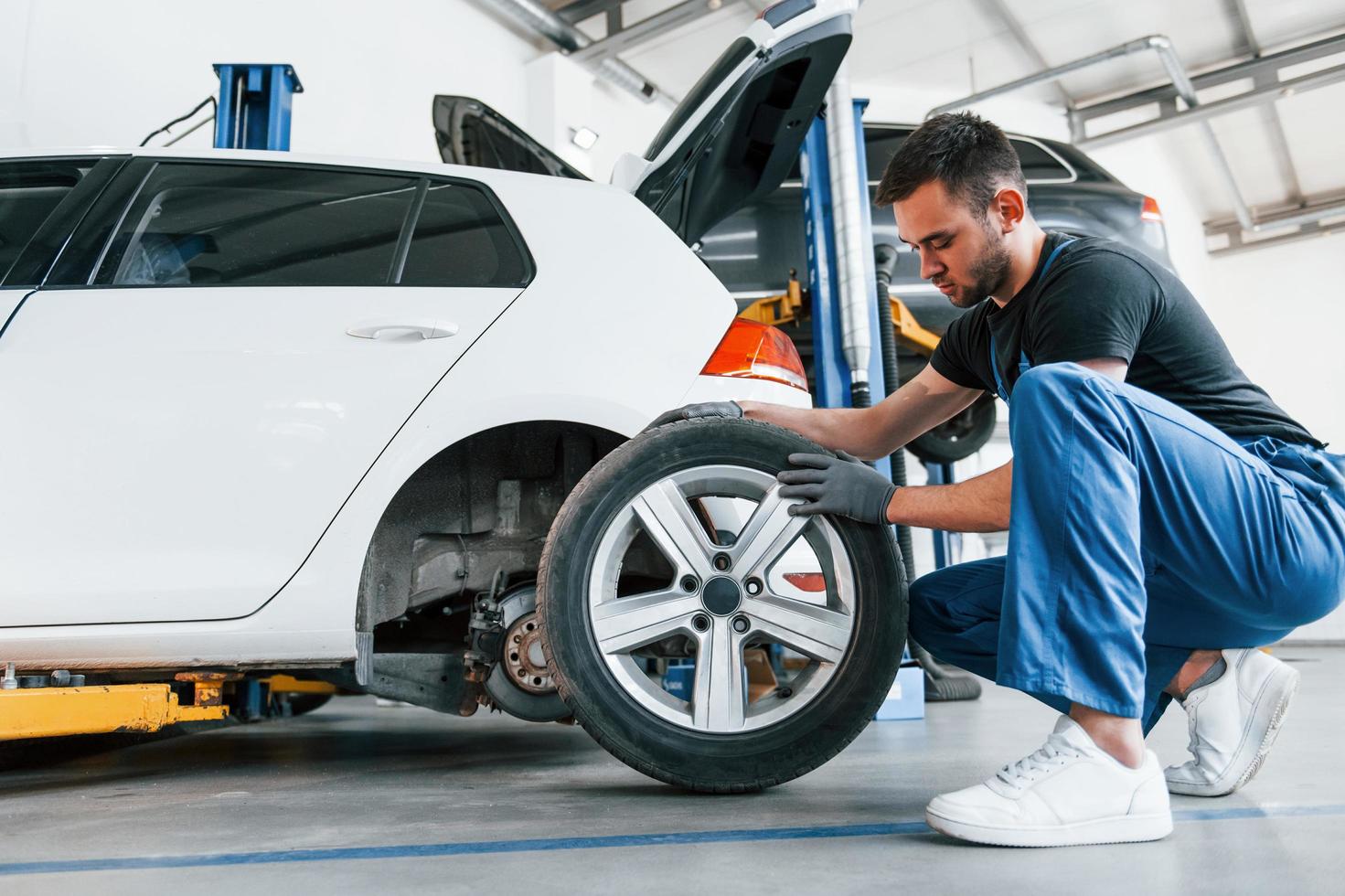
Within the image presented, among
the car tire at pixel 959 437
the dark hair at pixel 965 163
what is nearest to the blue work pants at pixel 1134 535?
the dark hair at pixel 965 163

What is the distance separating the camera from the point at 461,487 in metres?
2.10

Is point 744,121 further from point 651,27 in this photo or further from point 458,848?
point 651,27

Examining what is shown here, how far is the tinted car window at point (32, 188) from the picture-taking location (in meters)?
2.08

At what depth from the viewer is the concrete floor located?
1.11 m

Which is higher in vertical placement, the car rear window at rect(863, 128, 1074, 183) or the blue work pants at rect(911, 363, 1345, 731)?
the car rear window at rect(863, 128, 1074, 183)

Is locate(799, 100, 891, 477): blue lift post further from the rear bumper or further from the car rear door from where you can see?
the car rear door

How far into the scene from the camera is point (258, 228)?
6.71ft

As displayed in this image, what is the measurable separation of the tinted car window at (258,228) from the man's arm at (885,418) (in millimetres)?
932

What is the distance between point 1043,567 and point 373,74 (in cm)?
579

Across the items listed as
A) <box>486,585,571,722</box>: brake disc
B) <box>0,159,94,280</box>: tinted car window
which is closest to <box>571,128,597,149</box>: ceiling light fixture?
<box>0,159,94,280</box>: tinted car window

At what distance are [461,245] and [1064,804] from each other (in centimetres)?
154

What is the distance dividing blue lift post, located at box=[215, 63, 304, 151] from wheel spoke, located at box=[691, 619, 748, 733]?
3.05m

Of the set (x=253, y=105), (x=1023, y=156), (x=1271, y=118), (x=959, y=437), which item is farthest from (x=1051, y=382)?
(x=1271, y=118)

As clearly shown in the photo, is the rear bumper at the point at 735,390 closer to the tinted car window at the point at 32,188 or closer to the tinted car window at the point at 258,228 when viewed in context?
the tinted car window at the point at 258,228
